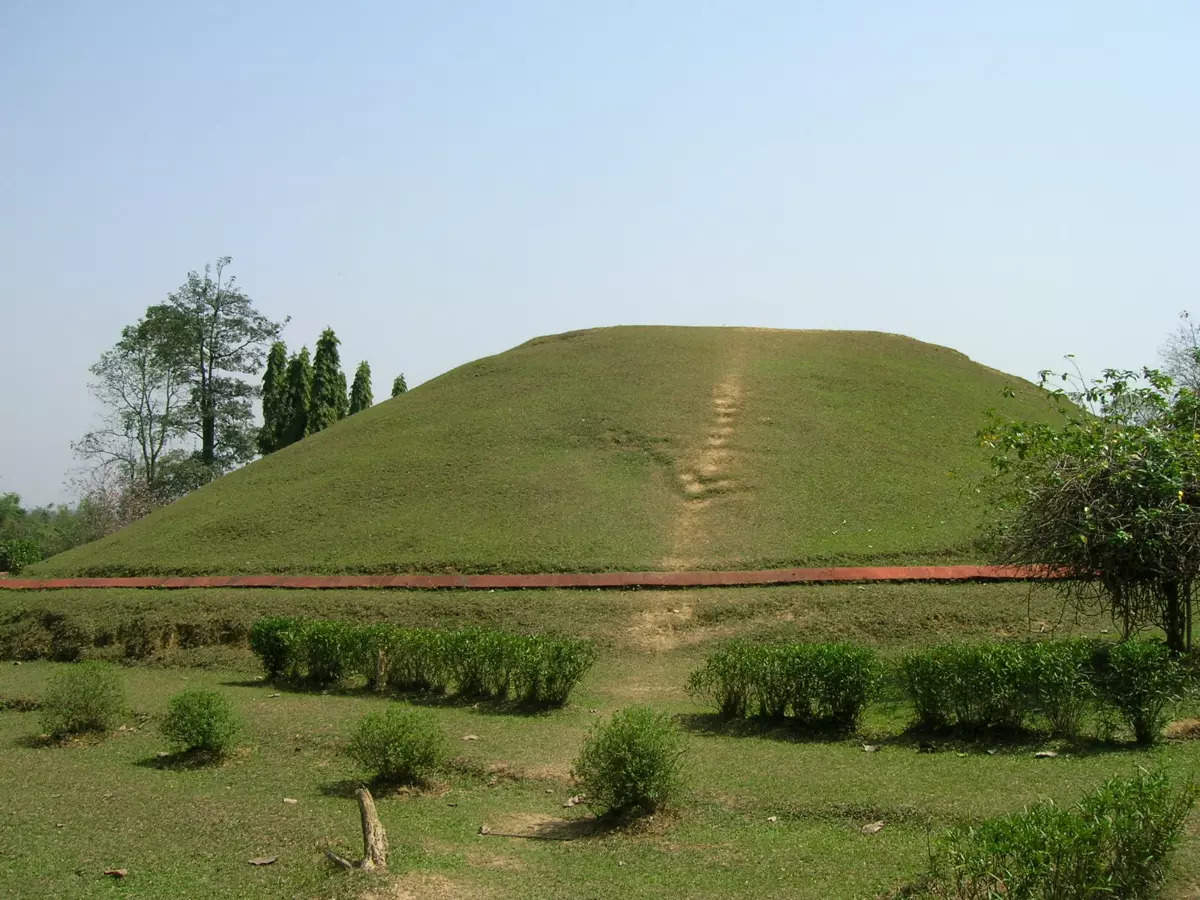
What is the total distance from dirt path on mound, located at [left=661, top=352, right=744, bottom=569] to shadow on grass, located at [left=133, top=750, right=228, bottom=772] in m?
8.50

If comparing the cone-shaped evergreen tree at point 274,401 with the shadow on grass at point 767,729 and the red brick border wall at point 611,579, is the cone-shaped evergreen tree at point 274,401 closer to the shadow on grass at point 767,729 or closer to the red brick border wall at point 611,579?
the red brick border wall at point 611,579

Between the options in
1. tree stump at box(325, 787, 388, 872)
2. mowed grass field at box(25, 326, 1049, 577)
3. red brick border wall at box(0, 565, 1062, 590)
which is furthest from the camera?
mowed grass field at box(25, 326, 1049, 577)

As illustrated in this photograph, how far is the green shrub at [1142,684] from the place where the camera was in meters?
8.23

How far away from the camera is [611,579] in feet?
53.8

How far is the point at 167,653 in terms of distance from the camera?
1612 centimetres

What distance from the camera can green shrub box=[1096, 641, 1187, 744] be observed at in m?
8.23

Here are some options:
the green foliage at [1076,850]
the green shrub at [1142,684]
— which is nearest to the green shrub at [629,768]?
the green foliage at [1076,850]

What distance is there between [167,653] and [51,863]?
9964 millimetres

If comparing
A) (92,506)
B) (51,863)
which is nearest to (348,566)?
(51,863)

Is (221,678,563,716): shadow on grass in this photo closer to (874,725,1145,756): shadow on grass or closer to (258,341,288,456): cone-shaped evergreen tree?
(874,725,1145,756): shadow on grass

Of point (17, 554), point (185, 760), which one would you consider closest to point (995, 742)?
Answer: point (185, 760)

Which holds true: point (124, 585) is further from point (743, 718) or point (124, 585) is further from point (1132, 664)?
point (1132, 664)

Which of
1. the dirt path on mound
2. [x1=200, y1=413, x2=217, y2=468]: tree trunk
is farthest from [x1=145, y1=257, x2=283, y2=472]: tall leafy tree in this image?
the dirt path on mound

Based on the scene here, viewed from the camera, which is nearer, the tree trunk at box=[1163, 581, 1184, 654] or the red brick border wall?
the tree trunk at box=[1163, 581, 1184, 654]
